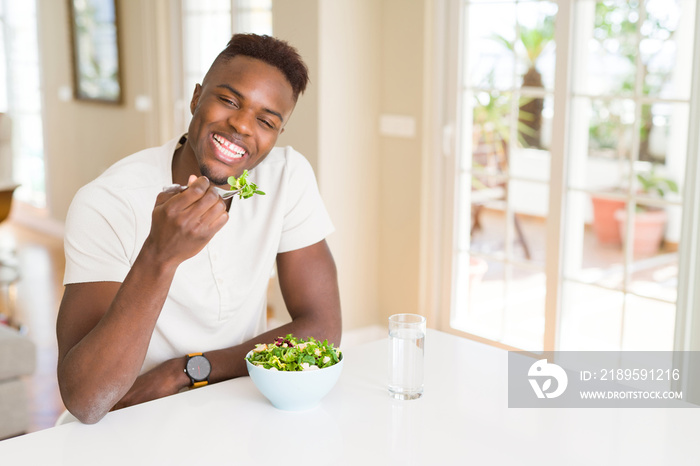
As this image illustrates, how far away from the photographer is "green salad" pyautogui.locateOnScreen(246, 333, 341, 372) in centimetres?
134

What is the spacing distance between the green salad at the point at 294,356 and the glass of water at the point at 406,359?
0.33 ft

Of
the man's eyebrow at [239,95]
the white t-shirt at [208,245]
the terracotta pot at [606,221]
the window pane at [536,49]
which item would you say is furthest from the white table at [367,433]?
the terracotta pot at [606,221]

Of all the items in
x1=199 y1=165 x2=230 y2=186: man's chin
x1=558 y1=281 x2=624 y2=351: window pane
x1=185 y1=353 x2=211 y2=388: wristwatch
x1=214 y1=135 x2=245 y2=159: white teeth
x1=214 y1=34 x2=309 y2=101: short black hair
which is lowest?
x1=558 y1=281 x2=624 y2=351: window pane

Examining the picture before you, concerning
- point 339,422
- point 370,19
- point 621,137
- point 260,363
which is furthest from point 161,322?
point 621,137

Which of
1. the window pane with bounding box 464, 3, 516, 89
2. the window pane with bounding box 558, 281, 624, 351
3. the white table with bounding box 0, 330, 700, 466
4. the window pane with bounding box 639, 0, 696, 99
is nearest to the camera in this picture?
the white table with bounding box 0, 330, 700, 466

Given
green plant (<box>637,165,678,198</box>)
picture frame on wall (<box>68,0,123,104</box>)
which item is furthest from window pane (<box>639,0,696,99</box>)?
picture frame on wall (<box>68,0,123,104</box>)

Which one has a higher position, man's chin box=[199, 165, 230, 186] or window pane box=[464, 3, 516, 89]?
window pane box=[464, 3, 516, 89]

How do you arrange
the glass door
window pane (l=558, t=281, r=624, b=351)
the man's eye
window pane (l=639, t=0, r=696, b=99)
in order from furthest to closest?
window pane (l=639, t=0, r=696, b=99) < window pane (l=558, t=281, r=624, b=351) < the glass door < the man's eye

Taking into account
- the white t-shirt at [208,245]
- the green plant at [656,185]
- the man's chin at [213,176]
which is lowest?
the green plant at [656,185]

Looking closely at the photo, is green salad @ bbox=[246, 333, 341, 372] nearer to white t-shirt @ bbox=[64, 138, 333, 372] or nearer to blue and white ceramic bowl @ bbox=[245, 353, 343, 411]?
blue and white ceramic bowl @ bbox=[245, 353, 343, 411]

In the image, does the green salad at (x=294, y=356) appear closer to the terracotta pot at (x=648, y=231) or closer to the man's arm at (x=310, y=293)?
the man's arm at (x=310, y=293)

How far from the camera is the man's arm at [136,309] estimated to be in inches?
48.8

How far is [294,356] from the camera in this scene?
136cm

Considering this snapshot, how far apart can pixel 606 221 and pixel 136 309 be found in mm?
5816
